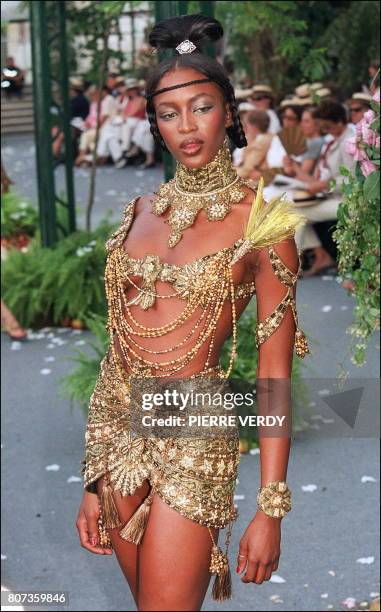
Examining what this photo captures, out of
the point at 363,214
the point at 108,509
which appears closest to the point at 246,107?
the point at 363,214

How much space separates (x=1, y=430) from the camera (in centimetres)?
820

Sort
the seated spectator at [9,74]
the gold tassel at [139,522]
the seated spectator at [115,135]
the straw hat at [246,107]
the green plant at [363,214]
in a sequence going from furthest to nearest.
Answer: the seated spectator at [115,135] → the straw hat at [246,107] → the seated spectator at [9,74] → the green plant at [363,214] → the gold tassel at [139,522]

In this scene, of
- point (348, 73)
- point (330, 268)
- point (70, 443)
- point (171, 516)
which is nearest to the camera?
point (171, 516)

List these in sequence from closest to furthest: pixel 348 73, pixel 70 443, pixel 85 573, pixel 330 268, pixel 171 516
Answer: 1. pixel 171 516
2. pixel 85 573
3. pixel 70 443
4. pixel 330 268
5. pixel 348 73

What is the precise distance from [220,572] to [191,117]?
1239mm

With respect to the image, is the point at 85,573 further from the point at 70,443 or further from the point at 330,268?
the point at 330,268

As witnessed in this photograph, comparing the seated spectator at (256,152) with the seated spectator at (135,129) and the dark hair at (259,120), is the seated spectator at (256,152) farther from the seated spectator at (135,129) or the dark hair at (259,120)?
the seated spectator at (135,129)

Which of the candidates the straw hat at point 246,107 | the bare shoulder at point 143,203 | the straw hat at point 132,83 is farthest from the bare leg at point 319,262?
the straw hat at point 132,83

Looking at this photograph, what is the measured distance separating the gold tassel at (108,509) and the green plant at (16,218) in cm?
938

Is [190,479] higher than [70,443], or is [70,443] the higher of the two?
[190,479]

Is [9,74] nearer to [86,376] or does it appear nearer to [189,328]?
[86,376]

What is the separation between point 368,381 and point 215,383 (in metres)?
5.15

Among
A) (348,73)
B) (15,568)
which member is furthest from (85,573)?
(348,73)

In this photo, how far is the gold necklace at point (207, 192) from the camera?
3.32 meters
